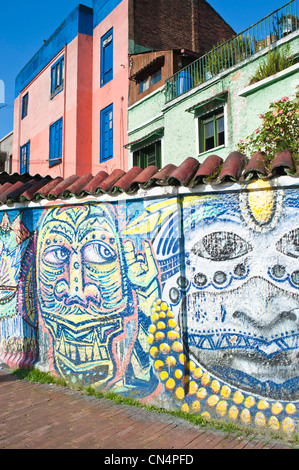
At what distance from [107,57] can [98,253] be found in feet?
45.7

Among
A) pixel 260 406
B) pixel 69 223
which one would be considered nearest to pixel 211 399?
pixel 260 406

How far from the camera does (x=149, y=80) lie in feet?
48.3

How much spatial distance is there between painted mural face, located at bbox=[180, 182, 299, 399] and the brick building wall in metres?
13.3

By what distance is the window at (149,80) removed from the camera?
567 inches

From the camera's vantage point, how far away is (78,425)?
13.6ft

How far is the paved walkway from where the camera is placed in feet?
12.0

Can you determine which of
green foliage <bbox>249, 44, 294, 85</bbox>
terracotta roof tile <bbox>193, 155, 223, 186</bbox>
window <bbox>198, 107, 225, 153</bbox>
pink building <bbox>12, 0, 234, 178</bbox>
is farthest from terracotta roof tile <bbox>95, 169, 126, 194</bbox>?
pink building <bbox>12, 0, 234, 178</bbox>

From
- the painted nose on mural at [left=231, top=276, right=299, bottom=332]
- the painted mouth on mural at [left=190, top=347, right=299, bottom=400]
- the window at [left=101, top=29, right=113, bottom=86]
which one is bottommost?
the painted mouth on mural at [left=190, top=347, right=299, bottom=400]

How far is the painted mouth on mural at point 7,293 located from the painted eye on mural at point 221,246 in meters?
3.39

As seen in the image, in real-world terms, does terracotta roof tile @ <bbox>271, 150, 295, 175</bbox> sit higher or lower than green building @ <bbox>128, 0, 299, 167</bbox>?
lower

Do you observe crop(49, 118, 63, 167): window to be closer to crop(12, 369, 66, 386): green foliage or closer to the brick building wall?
the brick building wall

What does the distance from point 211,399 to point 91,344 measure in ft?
5.98

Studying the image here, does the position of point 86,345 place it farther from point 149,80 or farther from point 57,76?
point 57,76
